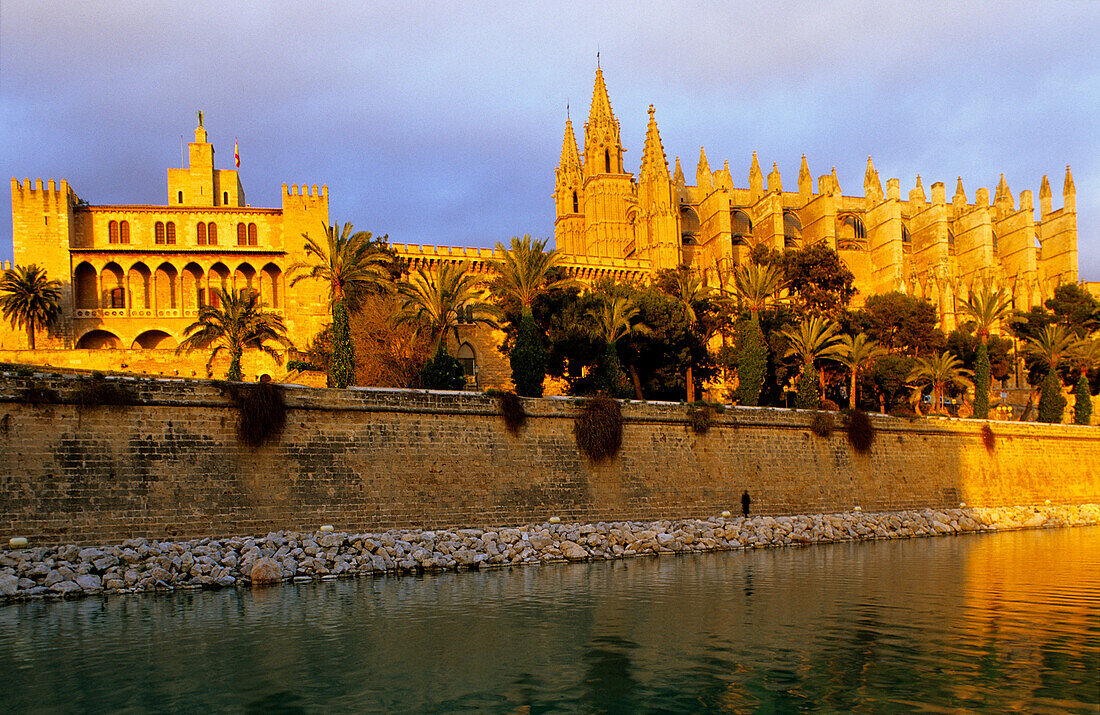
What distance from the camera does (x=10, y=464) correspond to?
16594 mm

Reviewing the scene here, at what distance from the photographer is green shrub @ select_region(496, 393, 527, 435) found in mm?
22641

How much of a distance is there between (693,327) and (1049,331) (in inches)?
672

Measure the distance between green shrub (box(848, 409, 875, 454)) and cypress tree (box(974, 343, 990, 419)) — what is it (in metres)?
9.55

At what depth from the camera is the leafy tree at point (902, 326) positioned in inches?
1748

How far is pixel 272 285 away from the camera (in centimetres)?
4612

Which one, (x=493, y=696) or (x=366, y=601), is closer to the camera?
(x=493, y=696)

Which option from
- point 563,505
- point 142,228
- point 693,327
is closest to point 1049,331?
point 693,327

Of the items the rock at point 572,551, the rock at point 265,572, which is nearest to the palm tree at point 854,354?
the rock at point 572,551

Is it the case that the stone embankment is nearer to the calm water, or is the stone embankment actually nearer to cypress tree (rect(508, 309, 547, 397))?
the calm water

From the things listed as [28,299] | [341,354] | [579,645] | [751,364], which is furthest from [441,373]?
[28,299]

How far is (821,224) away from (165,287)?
142 ft

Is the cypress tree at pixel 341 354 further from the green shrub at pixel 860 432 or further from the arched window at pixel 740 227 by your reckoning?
the arched window at pixel 740 227

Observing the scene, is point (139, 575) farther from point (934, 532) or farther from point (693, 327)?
point (693, 327)

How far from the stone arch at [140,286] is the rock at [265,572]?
1278 inches
